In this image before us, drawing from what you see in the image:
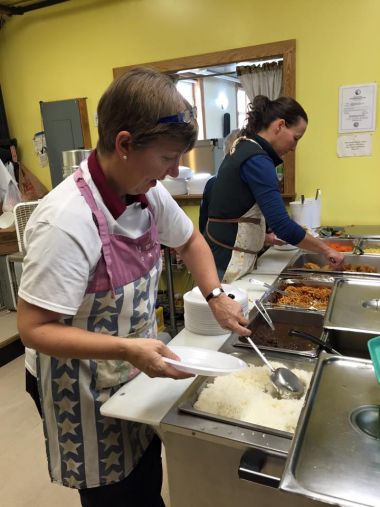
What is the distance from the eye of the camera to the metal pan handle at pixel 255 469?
2.39 feet

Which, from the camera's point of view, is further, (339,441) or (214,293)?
(214,293)

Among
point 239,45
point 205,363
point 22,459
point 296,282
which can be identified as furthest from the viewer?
point 239,45

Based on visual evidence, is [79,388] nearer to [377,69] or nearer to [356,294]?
[356,294]

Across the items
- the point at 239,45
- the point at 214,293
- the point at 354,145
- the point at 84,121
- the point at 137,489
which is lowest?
the point at 137,489

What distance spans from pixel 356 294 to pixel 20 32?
359cm

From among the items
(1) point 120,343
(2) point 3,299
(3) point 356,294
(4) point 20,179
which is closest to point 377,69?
(3) point 356,294

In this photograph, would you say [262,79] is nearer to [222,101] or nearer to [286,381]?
[286,381]

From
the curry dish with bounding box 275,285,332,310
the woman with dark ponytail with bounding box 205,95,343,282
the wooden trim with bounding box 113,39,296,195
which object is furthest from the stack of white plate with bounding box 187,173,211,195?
the curry dish with bounding box 275,285,332,310

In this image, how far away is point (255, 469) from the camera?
2.47 ft

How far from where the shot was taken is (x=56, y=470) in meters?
1.09

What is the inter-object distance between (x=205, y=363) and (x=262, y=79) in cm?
257

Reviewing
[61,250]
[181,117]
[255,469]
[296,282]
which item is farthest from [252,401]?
[296,282]

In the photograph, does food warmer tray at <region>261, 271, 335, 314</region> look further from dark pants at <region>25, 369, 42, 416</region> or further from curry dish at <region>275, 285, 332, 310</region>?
dark pants at <region>25, 369, 42, 416</region>

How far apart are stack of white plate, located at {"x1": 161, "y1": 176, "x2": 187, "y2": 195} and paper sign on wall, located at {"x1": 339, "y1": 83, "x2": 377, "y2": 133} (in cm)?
129
